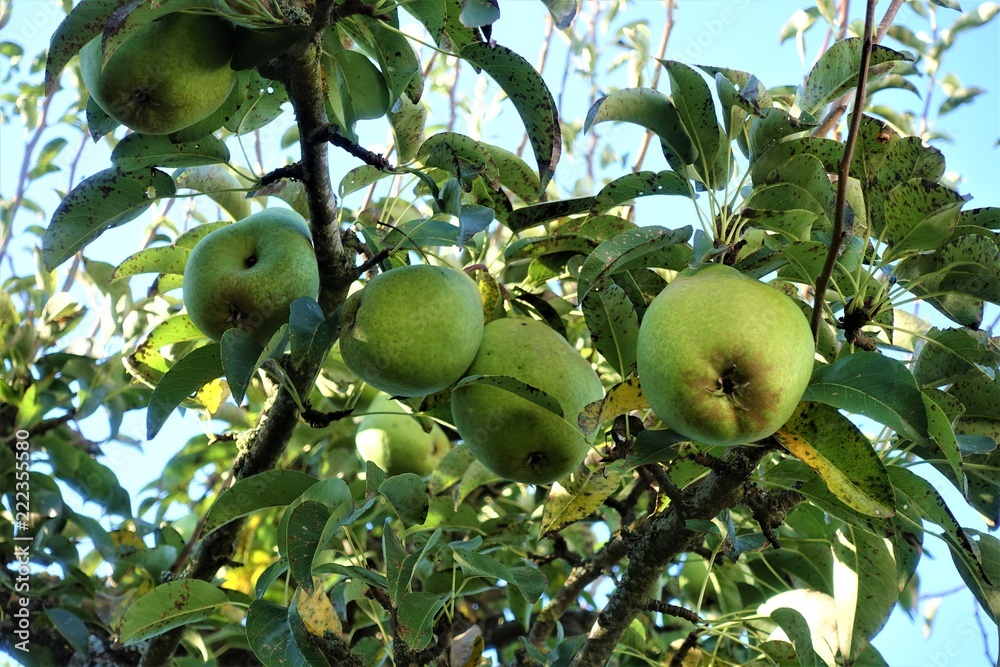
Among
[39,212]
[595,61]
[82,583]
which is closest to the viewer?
[82,583]

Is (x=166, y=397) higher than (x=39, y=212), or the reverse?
(x=39, y=212)

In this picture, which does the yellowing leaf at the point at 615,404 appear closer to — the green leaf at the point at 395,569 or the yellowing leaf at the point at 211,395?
the green leaf at the point at 395,569

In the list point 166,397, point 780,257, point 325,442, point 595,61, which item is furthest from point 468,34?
point 595,61

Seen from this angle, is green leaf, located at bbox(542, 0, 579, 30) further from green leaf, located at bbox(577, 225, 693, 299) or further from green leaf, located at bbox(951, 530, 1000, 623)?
green leaf, located at bbox(951, 530, 1000, 623)

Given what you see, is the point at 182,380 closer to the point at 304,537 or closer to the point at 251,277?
the point at 251,277

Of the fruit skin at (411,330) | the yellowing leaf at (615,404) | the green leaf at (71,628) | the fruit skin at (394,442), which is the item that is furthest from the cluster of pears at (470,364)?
the green leaf at (71,628)

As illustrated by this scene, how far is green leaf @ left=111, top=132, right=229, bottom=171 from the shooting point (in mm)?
1511

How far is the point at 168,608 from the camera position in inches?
62.9

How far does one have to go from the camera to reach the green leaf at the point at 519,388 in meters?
1.31

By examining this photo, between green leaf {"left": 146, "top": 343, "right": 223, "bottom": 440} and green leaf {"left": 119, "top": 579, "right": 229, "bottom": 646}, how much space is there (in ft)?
1.06

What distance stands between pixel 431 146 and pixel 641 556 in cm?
85

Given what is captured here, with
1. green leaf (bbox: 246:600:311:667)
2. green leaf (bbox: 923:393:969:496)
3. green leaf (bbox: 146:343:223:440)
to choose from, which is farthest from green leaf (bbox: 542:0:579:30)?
green leaf (bbox: 246:600:311:667)

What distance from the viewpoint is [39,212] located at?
358 cm

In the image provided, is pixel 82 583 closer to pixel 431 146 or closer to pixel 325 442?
pixel 325 442
